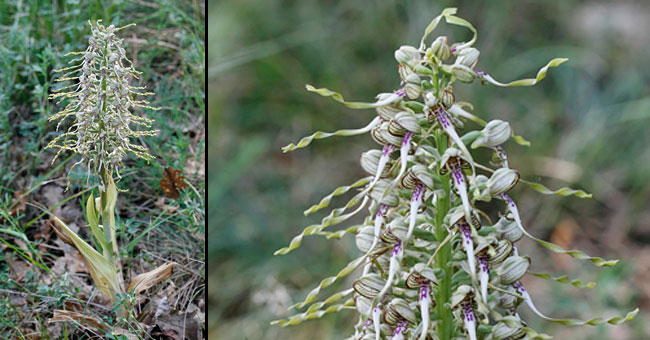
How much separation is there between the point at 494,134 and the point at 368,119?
1648 mm

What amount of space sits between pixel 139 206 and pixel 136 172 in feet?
0.21

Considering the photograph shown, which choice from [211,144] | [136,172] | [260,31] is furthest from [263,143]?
[136,172]

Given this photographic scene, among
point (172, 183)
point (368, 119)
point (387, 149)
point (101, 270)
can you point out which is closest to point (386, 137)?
point (387, 149)

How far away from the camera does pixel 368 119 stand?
2.54 metres

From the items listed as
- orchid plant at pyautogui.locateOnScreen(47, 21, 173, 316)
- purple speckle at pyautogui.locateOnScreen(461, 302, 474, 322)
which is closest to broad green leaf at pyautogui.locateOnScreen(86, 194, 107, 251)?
orchid plant at pyautogui.locateOnScreen(47, 21, 173, 316)

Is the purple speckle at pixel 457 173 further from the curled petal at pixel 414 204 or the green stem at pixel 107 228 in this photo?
the green stem at pixel 107 228

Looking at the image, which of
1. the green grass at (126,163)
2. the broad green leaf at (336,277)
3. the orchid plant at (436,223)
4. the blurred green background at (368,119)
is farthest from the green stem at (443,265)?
the blurred green background at (368,119)

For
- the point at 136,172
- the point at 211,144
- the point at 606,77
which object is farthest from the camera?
the point at 606,77

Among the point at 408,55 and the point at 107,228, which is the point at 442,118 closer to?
the point at 408,55

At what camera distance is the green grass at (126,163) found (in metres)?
1.27

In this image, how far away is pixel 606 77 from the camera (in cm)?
271

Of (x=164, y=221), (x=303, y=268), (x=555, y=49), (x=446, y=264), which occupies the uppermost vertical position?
(x=446, y=264)

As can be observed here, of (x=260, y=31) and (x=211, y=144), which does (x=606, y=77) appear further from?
(x=211, y=144)

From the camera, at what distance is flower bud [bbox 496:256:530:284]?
0.90 metres
